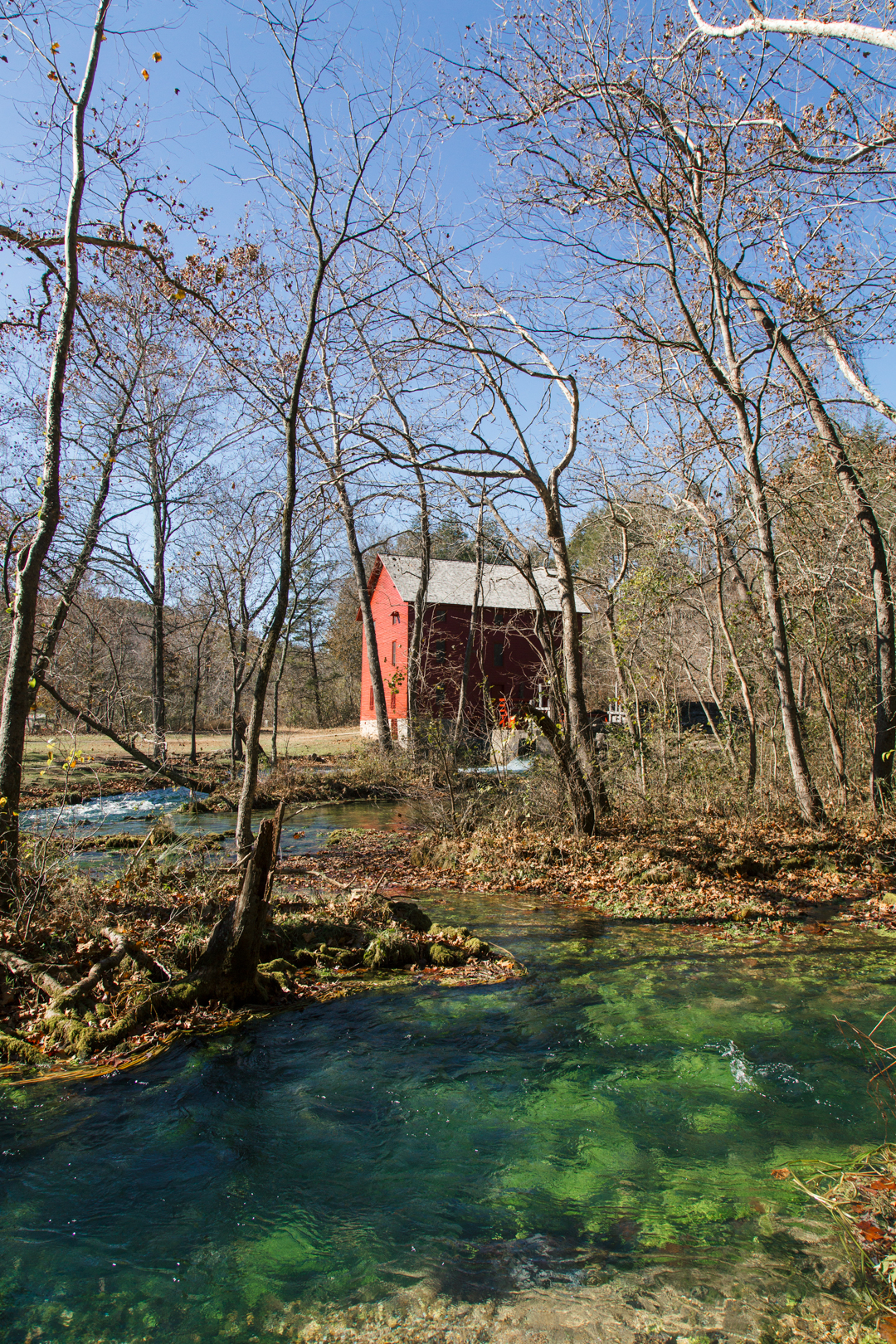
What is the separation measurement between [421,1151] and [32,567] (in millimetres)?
5858

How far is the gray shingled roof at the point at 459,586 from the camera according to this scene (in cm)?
3167

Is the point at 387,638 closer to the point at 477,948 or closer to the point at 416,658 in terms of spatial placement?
the point at 416,658

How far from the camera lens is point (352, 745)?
3169 centimetres

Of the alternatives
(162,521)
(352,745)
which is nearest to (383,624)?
(352,745)

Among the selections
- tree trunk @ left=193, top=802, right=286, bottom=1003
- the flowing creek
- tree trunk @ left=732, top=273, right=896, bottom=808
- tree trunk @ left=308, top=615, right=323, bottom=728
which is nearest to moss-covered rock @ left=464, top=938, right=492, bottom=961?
the flowing creek

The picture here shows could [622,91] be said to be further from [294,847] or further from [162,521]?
[162,521]

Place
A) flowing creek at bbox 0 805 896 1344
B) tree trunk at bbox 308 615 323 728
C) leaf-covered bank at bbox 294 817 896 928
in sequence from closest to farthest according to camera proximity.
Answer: flowing creek at bbox 0 805 896 1344 → leaf-covered bank at bbox 294 817 896 928 → tree trunk at bbox 308 615 323 728

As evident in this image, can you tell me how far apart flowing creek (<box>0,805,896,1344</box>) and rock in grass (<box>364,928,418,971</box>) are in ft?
2.15

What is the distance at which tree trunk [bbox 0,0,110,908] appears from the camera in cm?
720

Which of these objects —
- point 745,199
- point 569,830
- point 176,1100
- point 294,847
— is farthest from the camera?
point 294,847

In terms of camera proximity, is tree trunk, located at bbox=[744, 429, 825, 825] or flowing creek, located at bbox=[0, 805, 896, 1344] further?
tree trunk, located at bbox=[744, 429, 825, 825]

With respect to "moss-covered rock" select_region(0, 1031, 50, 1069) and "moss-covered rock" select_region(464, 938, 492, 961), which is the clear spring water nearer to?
"moss-covered rock" select_region(464, 938, 492, 961)

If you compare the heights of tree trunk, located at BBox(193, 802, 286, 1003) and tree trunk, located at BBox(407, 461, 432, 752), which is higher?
tree trunk, located at BBox(407, 461, 432, 752)

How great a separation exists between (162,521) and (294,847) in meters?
13.5
